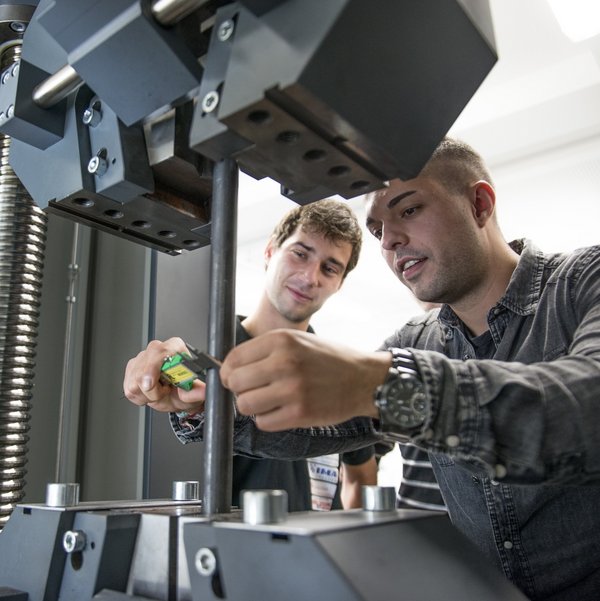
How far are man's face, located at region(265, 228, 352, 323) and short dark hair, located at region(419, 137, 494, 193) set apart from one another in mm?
636

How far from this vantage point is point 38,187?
66cm

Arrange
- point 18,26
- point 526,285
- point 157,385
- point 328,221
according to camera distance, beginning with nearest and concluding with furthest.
→ point 157,385, point 18,26, point 526,285, point 328,221

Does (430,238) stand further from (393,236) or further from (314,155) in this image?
(314,155)

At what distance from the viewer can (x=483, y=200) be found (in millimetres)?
1202

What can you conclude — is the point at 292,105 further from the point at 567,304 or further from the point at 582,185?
the point at 582,185

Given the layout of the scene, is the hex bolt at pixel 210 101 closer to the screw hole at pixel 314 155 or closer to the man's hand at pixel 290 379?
the screw hole at pixel 314 155

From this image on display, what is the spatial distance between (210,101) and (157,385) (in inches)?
16.9

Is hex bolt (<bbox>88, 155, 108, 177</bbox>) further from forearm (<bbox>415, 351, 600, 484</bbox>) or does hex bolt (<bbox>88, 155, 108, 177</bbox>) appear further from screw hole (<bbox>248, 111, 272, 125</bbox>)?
forearm (<bbox>415, 351, 600, 484</bbox>)

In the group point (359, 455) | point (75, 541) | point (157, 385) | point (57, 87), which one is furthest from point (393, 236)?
point (359, 455)

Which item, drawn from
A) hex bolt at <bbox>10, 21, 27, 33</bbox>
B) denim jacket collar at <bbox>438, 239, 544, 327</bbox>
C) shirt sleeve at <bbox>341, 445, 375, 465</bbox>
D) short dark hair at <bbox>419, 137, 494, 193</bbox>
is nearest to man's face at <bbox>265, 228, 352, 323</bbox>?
shirt sleeve at <bbox>341, 445, 375, 465</bbox>

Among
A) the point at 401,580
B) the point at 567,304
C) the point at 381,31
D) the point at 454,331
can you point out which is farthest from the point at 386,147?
the point at 454,331

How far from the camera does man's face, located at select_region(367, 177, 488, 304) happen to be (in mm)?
1087

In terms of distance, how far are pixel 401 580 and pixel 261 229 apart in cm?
354

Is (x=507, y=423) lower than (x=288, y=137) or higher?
lower
